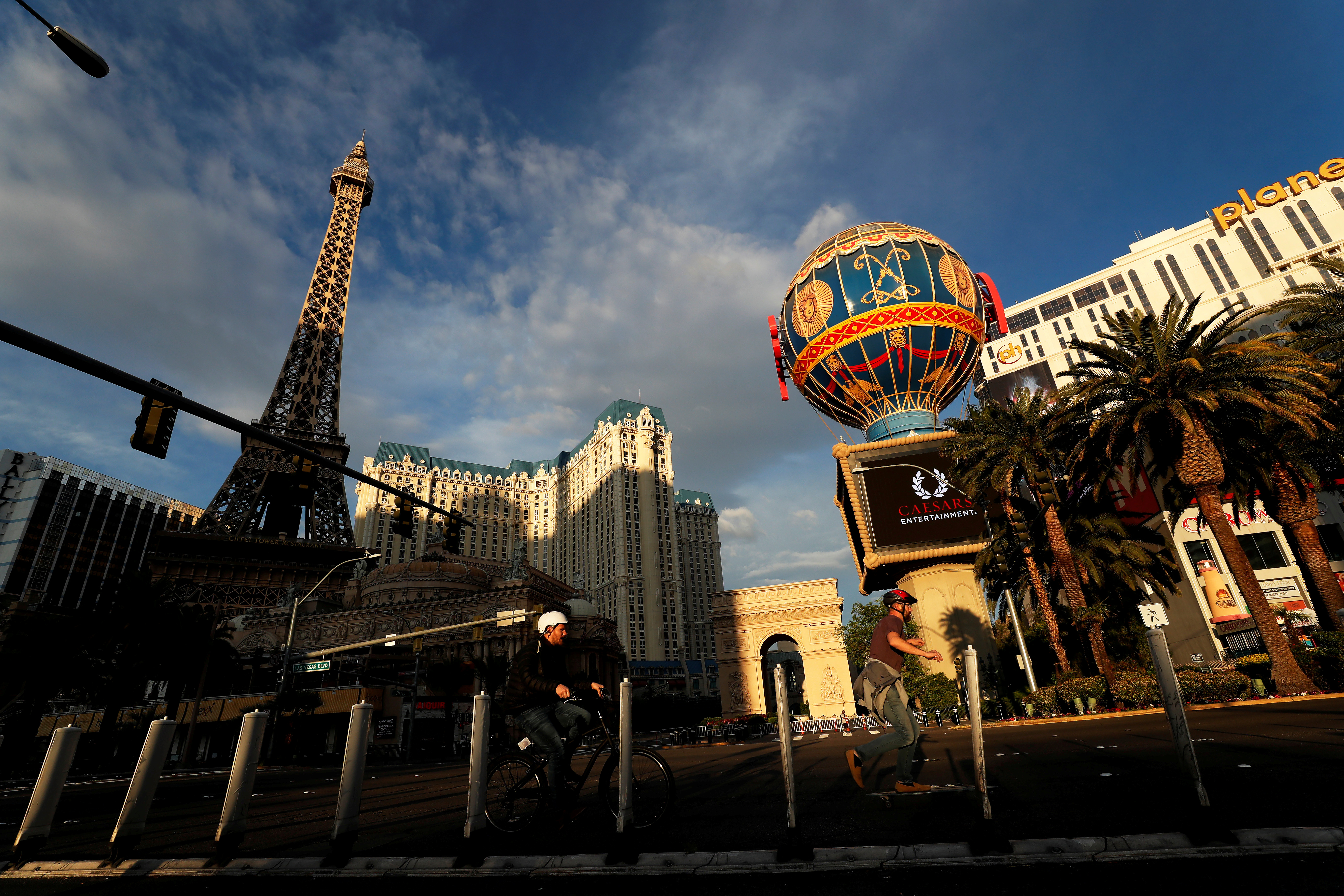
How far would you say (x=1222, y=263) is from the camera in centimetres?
8444

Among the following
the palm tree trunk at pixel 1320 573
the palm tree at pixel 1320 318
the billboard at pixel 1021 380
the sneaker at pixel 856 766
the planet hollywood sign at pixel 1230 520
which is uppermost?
the billboard at pixel 1021 380

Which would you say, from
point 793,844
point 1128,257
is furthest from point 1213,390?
point 1128,257

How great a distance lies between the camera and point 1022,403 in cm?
2466

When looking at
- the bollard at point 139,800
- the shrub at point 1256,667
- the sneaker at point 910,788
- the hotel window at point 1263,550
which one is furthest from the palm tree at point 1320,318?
the bollard at point 139,800

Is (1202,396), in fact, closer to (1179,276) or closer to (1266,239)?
(1179,276)

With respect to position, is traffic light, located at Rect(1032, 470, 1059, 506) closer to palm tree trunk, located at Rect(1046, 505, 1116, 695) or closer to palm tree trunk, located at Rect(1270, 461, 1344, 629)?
palm tree trunk, located at Rect(1046, 505, 1116, 695)

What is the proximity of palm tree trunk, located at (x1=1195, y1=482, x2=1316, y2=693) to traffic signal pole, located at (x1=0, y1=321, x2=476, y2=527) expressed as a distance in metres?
23.0

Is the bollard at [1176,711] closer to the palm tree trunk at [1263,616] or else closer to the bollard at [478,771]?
the bollard at [478,771]

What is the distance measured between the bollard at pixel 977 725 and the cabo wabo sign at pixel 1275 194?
113 m

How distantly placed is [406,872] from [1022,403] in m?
26.2

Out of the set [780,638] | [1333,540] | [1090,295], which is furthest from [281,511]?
[1090,295]

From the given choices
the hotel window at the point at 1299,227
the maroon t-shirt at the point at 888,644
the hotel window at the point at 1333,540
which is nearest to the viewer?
the maroon t-shirt at the point at 888,644

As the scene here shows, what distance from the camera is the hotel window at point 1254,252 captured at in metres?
80.2

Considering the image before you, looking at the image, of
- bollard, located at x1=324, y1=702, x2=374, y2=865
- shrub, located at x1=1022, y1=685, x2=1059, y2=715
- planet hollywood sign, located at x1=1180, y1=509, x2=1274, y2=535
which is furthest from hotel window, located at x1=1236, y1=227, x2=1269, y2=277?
bollard, located at x1=324, y1=702, x2=374, y2=865
